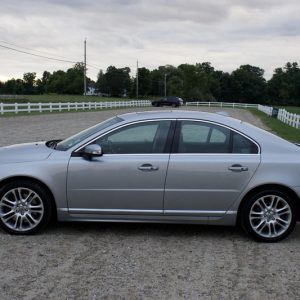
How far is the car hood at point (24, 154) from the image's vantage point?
5828 millimetres

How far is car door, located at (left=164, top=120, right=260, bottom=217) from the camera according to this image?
570cm

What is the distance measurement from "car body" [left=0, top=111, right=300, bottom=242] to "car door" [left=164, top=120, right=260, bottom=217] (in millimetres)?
11

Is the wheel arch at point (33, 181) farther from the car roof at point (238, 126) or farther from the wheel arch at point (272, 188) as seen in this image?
the wheel arch at point (272, 188)

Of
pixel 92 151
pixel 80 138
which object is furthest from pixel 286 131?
pixel 92 151

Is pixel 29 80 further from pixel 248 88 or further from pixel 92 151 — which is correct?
pixel 92 151

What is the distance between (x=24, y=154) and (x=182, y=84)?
142 metres

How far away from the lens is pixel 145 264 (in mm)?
4969

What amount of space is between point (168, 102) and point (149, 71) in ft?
261

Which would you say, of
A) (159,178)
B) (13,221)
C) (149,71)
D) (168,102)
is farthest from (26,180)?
(149,71)

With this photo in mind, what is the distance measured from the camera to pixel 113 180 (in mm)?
5715

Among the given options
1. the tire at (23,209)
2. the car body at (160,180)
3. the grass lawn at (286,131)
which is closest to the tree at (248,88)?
the grass lawn at (286,131)

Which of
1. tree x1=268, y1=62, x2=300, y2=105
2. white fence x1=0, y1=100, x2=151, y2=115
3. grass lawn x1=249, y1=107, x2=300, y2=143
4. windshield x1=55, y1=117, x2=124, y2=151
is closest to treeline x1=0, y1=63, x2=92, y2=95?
tree x1=268, y1=62, x2=300, y2=105

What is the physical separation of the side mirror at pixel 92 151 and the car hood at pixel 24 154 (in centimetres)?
49

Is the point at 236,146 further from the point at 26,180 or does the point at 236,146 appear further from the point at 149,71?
the point at 149,71
